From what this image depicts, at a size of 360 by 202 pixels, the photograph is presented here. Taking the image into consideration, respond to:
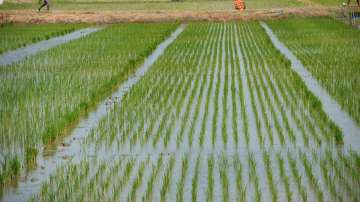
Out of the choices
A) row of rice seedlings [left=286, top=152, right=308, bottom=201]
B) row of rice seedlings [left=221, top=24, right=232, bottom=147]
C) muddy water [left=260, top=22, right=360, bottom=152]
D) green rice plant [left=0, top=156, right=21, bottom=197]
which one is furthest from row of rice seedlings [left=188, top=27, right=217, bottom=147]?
green rice plant [left=0, top=156, right=21, bottom=197]

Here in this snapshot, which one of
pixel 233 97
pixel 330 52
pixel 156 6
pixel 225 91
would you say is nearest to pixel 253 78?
pixel 225 91

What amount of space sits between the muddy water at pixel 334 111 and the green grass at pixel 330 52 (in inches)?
2.6

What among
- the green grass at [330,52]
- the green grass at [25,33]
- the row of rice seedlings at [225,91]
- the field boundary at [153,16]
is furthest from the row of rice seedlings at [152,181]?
the field boundary at [153,16]

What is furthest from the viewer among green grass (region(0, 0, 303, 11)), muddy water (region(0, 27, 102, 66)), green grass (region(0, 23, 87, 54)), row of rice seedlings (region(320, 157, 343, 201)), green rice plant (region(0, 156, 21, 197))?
green grass (region(0, 0, 303, 11))

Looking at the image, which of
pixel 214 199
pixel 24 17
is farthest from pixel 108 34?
pixel 214 199

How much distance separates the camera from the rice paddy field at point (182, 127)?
5.12 m

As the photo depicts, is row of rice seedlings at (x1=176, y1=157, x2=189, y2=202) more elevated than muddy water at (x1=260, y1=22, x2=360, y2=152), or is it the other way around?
row of rice seedlings at (x1=176, y1=157, x2=189, y2=202)

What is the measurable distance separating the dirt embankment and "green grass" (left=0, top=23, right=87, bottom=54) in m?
1.41

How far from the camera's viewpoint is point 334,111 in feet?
25.8

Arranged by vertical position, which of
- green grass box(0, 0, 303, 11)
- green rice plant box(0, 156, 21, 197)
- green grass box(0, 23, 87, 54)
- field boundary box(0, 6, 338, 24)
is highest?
green rice plant box(0, 156, 21, 197)

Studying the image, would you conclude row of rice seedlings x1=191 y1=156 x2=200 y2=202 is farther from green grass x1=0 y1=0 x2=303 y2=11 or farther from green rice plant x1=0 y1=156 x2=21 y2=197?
green grass x1=0 y1=0 x2=303 y2=11

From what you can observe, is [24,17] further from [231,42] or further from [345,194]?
[345,194]

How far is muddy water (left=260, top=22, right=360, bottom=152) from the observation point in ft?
21.4

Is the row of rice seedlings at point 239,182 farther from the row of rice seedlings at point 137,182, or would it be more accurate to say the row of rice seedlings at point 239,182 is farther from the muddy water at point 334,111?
the muddy water at point 334,111
